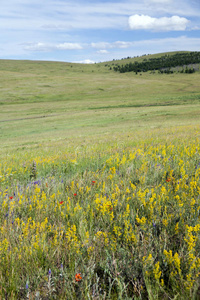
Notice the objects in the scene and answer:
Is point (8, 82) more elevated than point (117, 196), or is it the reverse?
point (8, 82)

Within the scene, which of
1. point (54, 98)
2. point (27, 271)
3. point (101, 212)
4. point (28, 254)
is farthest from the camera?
point (54, 98)

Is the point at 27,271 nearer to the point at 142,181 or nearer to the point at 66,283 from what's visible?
the point at 66,283

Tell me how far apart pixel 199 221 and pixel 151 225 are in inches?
17.9

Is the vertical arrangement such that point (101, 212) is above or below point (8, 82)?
below

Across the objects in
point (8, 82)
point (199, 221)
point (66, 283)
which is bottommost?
point (66, 283)

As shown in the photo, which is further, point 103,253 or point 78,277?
point 103,253

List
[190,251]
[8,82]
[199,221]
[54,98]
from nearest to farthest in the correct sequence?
[190,251]
[199,221]
[54,98]
[8,82]

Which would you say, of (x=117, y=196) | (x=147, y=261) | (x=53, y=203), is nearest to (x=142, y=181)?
(x=117, y=196)

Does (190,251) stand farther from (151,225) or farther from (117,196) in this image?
(117,196)

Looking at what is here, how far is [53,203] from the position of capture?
3094mm

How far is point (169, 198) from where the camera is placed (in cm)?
305

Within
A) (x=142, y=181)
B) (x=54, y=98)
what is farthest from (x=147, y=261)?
(x=54, y=98)

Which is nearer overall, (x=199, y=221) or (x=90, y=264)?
(x=90, y=264)

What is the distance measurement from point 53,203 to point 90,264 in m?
1.23
